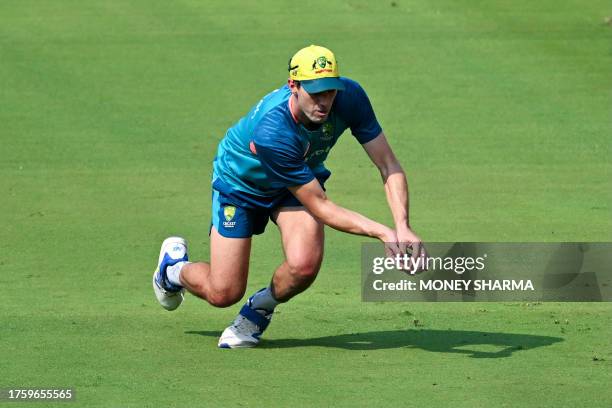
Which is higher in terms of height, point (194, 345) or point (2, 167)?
point (2, 167)

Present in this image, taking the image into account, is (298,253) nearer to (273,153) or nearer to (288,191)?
(288,191)

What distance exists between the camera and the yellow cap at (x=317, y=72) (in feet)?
27.7

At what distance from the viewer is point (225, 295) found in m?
9.49

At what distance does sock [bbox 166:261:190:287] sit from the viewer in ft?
32.3

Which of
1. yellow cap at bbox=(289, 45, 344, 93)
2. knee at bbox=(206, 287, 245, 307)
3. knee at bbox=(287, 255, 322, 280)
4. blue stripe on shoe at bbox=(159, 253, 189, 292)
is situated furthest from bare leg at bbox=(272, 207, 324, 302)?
yellow cap at bbox=(289, 45, 344, 93)

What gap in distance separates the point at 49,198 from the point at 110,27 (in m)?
6.12

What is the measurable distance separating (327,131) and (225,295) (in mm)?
1385

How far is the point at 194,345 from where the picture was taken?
Result: 9.38 m

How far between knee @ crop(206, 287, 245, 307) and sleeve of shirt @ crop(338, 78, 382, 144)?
1.34 m

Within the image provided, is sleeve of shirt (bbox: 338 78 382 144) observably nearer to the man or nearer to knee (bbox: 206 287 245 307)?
the man

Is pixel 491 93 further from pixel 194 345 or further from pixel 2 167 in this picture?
pixel 194 345

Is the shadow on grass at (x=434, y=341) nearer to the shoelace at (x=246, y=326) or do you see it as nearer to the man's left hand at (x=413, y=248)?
the shoelace at (x=246, y=326)

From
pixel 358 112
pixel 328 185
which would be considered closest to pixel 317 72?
pixel 358 112

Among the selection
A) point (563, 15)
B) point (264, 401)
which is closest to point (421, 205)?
point (264, 401)
